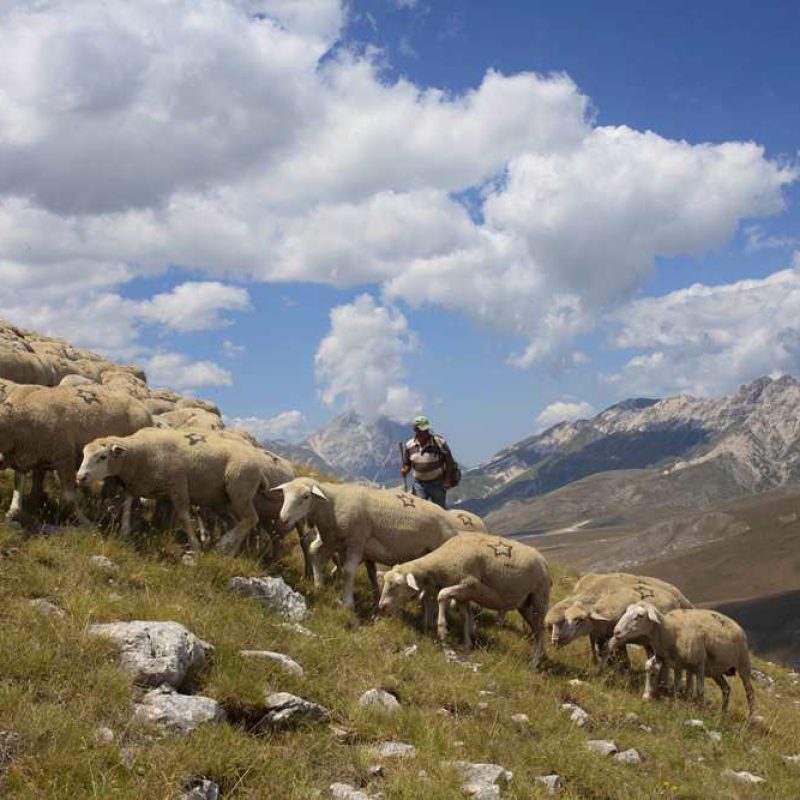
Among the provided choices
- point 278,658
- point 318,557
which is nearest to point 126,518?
point 318,557

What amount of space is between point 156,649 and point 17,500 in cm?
560

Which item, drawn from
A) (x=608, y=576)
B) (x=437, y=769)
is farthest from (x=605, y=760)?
(x=608, y=576)

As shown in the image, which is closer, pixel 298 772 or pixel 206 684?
pixel 298 772

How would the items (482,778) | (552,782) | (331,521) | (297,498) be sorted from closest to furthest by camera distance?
(482,778), (552,782), (297,498), (331,521)

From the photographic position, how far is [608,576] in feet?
63.4

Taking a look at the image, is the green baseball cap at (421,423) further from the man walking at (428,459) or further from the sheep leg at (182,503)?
the sheep leg at (182,503)

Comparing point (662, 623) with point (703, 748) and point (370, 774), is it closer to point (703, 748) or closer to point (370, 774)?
point (703, 748)

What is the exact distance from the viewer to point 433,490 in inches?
822

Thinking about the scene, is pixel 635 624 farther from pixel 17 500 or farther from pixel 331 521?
pixel 17 500

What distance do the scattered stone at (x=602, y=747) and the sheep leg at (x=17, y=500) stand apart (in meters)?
8.57

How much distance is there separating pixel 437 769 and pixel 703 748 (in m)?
5.34

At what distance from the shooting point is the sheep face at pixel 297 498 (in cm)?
1448

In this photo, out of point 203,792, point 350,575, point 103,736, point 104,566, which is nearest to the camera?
point 203,792

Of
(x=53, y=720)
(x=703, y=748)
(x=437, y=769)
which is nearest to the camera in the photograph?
(x=53, y=720)
